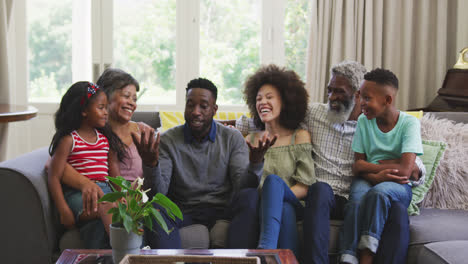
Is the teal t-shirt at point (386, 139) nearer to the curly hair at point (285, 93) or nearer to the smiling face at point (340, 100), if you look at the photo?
the smiling face at point (340, 100)

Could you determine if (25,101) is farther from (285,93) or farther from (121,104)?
(285,93)

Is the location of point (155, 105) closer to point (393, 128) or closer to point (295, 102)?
point (295, 102)

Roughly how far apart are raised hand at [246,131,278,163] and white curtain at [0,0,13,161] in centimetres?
205

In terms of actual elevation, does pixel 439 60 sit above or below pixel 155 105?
above

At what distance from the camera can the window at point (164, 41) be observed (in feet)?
11.9

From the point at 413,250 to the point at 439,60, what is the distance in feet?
7.65

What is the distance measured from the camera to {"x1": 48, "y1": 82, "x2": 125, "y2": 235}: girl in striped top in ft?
6.05

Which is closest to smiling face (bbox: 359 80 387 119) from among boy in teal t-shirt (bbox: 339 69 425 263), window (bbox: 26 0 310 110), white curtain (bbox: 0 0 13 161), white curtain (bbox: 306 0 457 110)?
boy in teal t-shirt (bbox: 339 69 425 263)

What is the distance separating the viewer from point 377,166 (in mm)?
2062

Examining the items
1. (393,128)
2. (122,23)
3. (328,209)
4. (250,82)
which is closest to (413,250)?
(328,209)

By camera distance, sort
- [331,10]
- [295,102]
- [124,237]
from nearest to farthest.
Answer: [124,237] → [295,102] → [331,10]

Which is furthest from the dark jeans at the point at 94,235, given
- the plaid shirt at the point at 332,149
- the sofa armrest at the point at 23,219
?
the plaid shirt at the point at 332,149

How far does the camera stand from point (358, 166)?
2119 millimetres

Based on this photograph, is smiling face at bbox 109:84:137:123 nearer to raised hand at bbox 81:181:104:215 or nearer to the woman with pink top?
the woman with pink top
